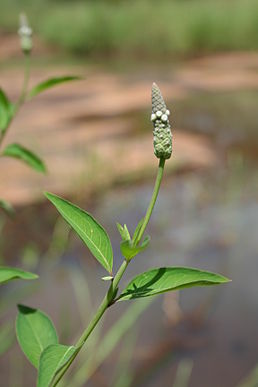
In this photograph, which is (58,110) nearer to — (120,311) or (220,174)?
(220,174)

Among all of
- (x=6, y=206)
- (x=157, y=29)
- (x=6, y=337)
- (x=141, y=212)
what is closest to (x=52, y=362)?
(x=6, y=206)

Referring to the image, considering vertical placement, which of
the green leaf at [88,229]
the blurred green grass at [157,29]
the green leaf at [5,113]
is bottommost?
the green leaf at [88,229]

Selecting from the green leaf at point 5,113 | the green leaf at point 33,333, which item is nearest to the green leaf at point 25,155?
the green leaf at point 5,113

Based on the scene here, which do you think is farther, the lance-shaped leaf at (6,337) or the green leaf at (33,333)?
the lance-shaped leaf at (6,337)

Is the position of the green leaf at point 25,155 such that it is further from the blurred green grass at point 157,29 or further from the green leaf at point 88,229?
the blurred green grass at point 157,29

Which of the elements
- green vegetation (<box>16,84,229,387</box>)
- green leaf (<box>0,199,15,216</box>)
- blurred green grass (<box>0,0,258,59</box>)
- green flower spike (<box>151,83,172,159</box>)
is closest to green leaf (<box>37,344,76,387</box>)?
green vegetation (<box>16,84,229,387</box>)

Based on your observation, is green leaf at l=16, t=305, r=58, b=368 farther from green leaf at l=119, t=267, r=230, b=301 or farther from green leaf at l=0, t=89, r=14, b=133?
green leaf at l=0, t=89, r=14, b=133
